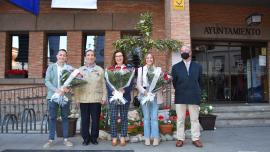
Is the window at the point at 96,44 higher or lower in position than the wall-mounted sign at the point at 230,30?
lower

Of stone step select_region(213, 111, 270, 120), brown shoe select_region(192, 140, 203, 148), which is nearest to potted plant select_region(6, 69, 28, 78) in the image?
stone step select_region(213, 111, 270, 120)

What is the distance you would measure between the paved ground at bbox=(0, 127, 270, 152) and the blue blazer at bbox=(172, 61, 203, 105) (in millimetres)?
962

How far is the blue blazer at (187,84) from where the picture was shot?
24.2 feet

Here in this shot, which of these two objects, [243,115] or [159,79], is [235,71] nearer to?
[243,115]

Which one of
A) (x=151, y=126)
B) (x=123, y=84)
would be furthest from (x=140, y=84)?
(x=151, y=126)

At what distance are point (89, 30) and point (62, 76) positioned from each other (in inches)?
244

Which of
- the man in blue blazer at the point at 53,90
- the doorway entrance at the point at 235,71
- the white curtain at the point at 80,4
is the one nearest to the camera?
the man in blue blazer at the point at 53,90

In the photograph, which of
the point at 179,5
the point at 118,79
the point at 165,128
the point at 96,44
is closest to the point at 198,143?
the point at 165,128

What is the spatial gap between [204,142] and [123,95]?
6.82 feet

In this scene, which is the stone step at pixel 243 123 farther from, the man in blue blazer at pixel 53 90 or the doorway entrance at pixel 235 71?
the man in blue blazer at pixel 53 90

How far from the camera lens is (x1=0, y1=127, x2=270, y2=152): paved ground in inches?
285

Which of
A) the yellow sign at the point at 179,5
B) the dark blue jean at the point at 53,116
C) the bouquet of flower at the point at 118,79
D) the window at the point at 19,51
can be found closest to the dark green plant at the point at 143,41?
the yellow sign at the point at 179,5

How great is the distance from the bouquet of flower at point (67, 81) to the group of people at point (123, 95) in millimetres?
84

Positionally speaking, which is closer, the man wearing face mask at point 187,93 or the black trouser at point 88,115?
the man wearing face mask at point 187,93
